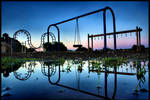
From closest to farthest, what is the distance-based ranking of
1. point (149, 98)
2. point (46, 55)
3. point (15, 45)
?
point (149, 98), point (46, 55), point (15, 45)

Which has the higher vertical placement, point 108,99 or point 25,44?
point 25,44

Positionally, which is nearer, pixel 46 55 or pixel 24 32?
pixel 46 55

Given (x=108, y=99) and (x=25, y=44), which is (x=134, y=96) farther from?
(x=25, y=44)

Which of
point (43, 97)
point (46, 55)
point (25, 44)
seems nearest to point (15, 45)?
point (25, 44)

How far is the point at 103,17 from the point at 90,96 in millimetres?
7572

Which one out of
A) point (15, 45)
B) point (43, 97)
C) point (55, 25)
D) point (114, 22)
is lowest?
point (43, 97)

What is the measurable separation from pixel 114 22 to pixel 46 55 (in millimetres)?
7180

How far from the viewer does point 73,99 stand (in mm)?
1475

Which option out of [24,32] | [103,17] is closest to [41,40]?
[24,32]

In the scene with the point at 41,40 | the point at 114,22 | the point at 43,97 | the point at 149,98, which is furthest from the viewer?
the point at 41,40

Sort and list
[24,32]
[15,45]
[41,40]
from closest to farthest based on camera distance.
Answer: [15,45] < [24,32] < [41,40]

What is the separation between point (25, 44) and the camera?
1518 centimetres

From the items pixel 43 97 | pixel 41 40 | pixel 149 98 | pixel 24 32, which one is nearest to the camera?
pixel 149 98

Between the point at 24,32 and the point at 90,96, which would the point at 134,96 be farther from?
the point at 24,32
